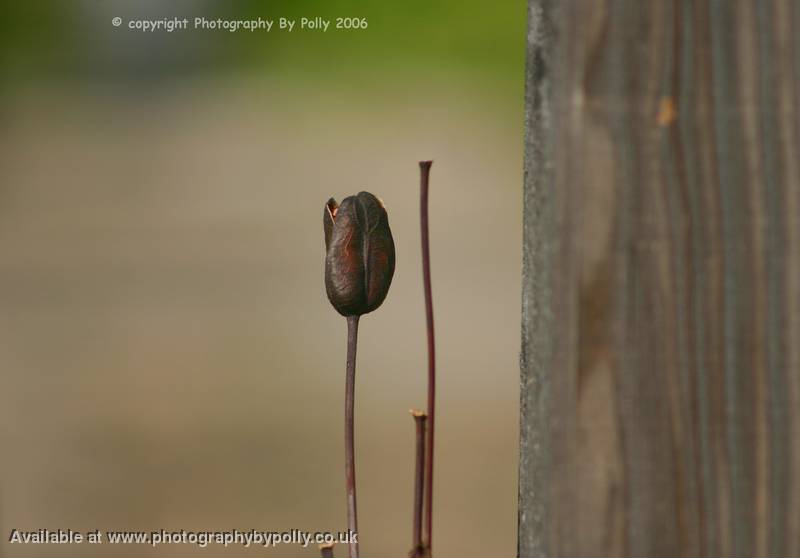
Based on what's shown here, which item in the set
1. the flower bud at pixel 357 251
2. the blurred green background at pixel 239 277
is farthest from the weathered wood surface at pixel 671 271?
the blurred green background at pixel 239 277

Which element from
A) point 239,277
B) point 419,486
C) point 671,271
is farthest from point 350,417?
point 239,277

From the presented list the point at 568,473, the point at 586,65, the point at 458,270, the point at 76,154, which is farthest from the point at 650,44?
the point at 76,154

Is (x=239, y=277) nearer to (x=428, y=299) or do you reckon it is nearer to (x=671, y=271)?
(x=428, y=299)


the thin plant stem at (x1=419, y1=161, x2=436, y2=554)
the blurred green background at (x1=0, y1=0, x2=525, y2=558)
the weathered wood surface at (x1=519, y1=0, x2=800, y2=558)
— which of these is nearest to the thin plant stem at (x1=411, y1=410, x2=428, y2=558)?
the thin plant stem at (x1=419, y1=161, x2=436, y2=554)

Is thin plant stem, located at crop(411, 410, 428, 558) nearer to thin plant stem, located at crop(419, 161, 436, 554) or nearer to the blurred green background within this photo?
thin plant stem, located at crop(419, 161, 436, 554)

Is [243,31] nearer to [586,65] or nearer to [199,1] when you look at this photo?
[199,1]
